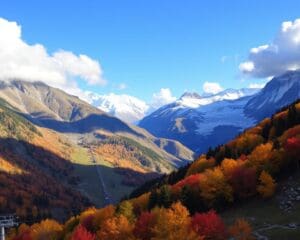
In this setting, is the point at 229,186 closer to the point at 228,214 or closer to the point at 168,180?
the point at 228,214

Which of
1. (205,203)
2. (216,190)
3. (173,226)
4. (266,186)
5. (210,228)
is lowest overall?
(210,228)

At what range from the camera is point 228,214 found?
114 meters

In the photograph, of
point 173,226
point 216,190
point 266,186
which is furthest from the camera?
point 216,190

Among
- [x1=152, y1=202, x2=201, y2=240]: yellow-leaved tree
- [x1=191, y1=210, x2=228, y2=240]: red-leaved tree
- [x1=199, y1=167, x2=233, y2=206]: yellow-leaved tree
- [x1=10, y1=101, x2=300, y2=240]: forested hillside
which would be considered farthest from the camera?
[x1=199, y1=167, x2=233, y2=206]: yellow-leaved tree

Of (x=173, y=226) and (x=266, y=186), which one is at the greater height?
(x=266, y=186)

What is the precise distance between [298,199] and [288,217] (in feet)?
29.0

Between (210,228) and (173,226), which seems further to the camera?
(173,226)

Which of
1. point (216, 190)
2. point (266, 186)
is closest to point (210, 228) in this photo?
point (266, 186)

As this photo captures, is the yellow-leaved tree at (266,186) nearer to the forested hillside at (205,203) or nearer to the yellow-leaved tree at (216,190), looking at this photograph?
the forested hillside at (205,203)

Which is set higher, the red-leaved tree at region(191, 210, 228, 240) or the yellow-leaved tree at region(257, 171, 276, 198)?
the yellow-leaved tree at region(257, 171, 276, 198)

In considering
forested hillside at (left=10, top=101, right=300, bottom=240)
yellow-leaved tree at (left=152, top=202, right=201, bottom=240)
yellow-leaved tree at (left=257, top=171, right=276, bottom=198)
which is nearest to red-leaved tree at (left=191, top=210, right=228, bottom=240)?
forested hillside at (left=10, top=101, right=300, bottom=240)

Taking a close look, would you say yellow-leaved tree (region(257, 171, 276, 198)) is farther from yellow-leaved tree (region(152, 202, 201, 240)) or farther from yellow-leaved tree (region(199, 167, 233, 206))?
yellow-leaved tree (region(152, 202, 201, 240))

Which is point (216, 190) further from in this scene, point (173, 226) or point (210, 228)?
point (210, 228)

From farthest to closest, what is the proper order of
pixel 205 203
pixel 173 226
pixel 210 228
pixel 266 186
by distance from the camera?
pixel 205 203, pixel 266 186, pixel 173 226, pixel 210 228
